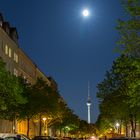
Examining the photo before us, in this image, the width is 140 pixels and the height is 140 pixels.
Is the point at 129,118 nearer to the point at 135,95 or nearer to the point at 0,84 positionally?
the point at 0,84

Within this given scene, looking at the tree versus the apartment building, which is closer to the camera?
the tree

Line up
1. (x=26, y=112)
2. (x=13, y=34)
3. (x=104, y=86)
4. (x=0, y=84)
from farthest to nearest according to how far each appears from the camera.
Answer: (x=13, y=34) → (x=104, y=86) → (x=26, y=112) → (x=0, y=84)

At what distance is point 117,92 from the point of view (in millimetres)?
80688

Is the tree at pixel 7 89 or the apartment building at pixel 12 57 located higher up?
the apartment building at pixel 12 57

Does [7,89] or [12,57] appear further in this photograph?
[12,57]

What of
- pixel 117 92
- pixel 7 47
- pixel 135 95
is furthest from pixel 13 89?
pixel 7 47

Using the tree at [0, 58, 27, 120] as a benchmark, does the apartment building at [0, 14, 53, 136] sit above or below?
above

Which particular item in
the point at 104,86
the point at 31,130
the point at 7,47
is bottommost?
the point at 31,130

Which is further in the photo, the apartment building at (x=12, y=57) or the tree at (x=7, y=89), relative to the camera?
the apartment building at (x=12, y=57)

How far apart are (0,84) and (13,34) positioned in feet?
168

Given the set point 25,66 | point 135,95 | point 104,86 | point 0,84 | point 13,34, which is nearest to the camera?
point 135,95

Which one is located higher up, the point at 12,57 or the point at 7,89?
the point at 12,57

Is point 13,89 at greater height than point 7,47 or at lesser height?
lesser

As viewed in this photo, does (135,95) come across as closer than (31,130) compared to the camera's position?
Yes
